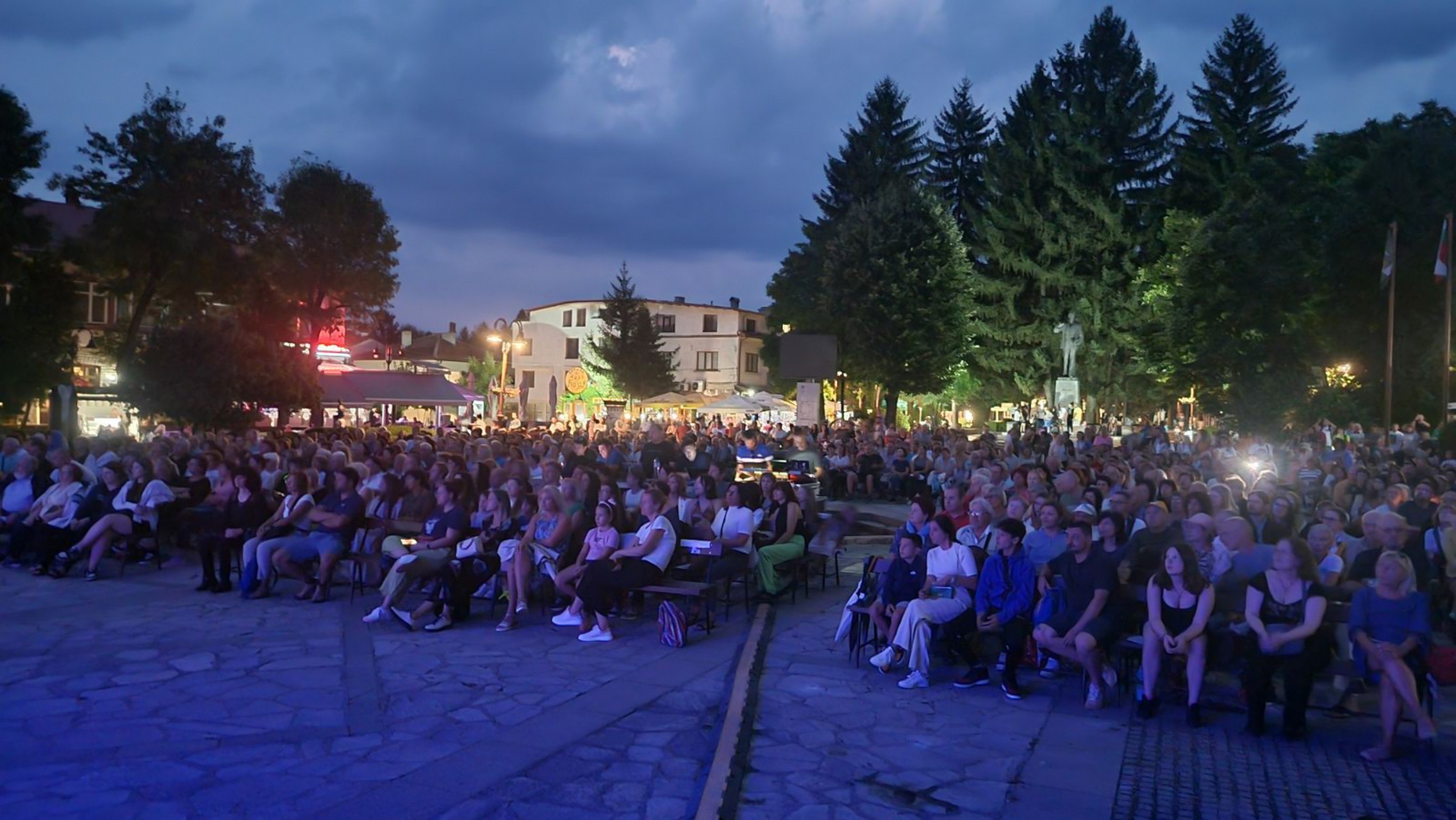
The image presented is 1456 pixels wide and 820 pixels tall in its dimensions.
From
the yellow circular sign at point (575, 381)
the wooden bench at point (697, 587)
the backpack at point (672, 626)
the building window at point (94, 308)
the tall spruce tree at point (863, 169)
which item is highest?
the tall spruce tree at point (863, 169)

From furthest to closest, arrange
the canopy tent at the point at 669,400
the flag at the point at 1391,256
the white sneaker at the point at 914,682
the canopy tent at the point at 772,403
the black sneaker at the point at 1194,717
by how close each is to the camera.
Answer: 1. the canopy tent at the point at 669,400
2. the canopy tent at the point at 772,403
3. the flag at the point at 1391,256
4. the white sneaker at the point at 914,682
5. the black sneaker at the point at 1194,717

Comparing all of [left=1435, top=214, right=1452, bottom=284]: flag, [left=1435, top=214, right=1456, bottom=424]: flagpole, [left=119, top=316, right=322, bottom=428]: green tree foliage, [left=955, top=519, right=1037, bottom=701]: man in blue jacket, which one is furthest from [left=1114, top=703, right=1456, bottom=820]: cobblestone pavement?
[left=119, top=316, right=322, bottom=428]: green tree foliage

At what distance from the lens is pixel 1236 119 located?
45.0 m

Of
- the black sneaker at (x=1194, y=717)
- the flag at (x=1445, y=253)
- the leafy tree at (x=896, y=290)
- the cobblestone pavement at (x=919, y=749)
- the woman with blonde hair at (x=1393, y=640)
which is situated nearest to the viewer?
the cobblestone pavement at (x=919, y=749)

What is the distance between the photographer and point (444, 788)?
512cm

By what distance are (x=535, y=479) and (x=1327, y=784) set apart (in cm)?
958

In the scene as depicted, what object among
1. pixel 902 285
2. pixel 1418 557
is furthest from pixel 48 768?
pixel 902 285

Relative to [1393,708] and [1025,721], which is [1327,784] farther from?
[1025,721]

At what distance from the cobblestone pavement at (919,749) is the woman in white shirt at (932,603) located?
0.45ft

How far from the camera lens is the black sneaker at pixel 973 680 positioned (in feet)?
24.0

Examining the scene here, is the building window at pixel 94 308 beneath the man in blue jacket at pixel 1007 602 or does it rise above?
above

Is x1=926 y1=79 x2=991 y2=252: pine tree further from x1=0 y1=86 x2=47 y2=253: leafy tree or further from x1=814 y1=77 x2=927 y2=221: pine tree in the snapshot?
x1=0 y1=86 x2=47 y2=253: leafy tree

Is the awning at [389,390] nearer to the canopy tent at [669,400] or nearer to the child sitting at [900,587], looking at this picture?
the canopy tent at [669,400]

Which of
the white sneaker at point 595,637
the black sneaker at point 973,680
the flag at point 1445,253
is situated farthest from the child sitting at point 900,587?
the flag at point 1445,253
